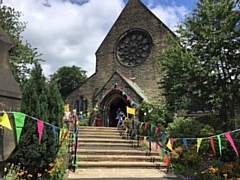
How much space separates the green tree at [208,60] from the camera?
10703 millimetres

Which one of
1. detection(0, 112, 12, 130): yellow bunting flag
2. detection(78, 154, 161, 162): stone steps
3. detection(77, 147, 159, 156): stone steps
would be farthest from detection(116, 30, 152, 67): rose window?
detection(0, 112, 12, 130): yellow bunting flag

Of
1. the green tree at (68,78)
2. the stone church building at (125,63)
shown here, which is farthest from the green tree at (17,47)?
the green tree at (68,78)

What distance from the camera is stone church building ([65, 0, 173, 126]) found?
20.2m

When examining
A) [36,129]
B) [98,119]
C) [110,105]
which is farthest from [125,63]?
[36,129]

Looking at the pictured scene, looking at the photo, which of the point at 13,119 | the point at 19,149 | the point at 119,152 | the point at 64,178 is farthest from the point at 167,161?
the point at 13,119

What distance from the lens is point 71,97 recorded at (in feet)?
79.4

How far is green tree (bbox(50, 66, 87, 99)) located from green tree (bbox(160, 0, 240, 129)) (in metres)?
31.6

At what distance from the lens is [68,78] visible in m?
42.2

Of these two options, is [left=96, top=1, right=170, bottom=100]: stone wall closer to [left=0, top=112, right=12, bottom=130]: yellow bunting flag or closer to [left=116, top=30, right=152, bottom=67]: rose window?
[left=116, top=30, right=152, bottom=67]: rose window

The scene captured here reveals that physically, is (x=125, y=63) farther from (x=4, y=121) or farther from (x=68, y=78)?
(x=68, y=78)

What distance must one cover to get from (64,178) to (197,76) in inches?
305

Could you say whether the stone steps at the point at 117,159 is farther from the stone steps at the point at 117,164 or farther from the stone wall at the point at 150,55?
the stone wall at the point at 150,55

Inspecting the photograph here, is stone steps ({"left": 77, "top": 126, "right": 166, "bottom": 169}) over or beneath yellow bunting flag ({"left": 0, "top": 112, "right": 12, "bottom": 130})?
beneath

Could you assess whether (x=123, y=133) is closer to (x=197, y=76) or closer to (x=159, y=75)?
(x=197, y=76)
